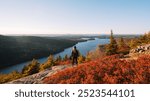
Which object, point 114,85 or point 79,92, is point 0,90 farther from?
point 114,85

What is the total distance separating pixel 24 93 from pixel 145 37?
45936 mm

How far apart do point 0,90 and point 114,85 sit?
218 inches

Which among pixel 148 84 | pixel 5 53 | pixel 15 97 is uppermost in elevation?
pixel 148 84

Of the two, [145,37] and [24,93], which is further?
[145,37]

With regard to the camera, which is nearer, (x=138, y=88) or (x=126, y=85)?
(x=138, y=88)

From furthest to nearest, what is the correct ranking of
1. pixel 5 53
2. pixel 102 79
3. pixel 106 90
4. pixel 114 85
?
1. pixel 5 53
2. pixel 102 79
3. pixel 114 85
4. pixel 106 90

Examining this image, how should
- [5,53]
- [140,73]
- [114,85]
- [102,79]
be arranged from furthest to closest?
[5,53]
[102,79]
[140,73]
[114,85]

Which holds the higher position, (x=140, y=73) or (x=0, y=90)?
(x=140, y=73)

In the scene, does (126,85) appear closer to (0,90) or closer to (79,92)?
(79,92)

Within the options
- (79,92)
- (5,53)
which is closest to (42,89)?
(79,92)

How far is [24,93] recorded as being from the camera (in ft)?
29.9

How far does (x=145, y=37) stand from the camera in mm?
49812

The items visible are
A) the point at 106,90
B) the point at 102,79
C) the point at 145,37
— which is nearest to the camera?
the point at 106,90

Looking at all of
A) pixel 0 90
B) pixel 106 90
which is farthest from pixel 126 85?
pixel 0 90
